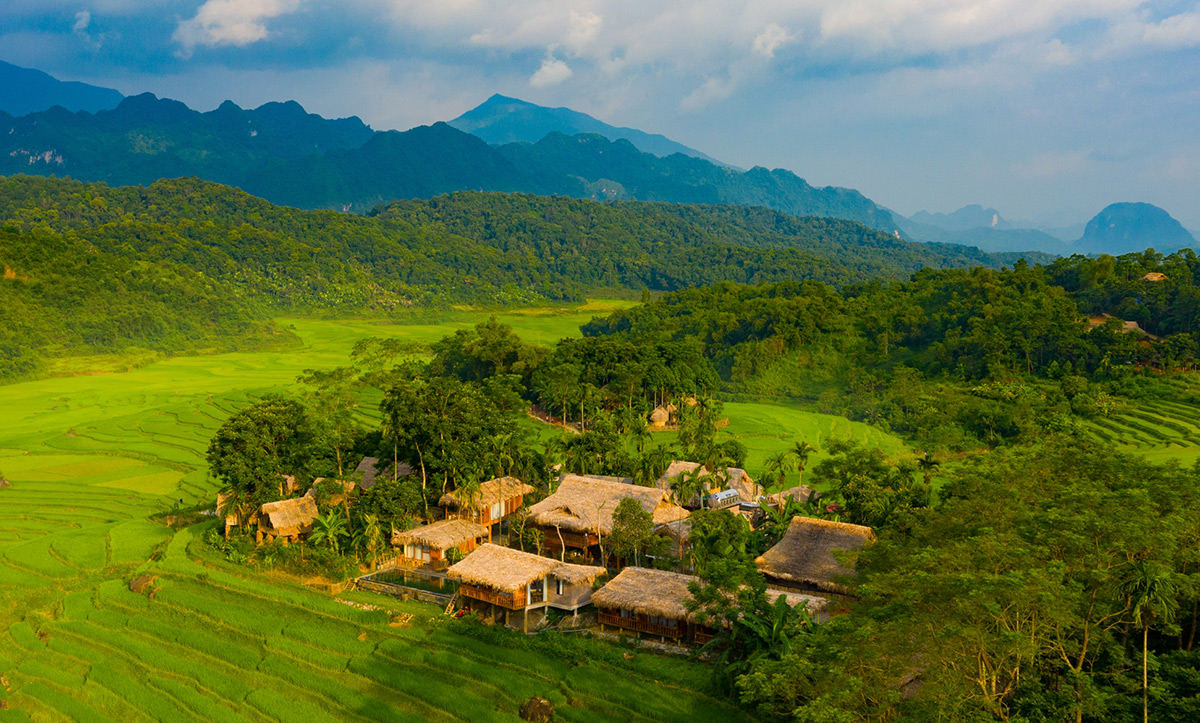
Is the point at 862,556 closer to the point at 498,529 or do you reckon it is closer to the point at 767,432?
the point at 498,529

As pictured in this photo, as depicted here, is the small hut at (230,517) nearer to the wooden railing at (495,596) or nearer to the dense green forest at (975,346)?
the wooden railing at (495,596)

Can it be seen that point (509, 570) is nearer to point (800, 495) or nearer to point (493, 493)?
point (493, 493)

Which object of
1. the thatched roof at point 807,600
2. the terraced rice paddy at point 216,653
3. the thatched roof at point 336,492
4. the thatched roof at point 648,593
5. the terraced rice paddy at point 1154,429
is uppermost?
the terraced rice paddy at point 1154,429

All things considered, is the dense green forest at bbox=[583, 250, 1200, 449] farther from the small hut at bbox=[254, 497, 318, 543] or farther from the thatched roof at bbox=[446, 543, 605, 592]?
the small hut at bbox=[254, 497, 318, 543]

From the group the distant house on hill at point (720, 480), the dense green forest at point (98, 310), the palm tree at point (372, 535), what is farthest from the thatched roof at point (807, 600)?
the dense green forest at point (98, 310)

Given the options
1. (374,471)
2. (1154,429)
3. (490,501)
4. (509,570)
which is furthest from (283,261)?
(1154,429)

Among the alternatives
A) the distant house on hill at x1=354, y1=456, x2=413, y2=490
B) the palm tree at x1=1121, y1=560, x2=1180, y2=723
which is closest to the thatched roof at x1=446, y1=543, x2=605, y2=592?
the distant house on hill at x1=354, y1=456, x2=413, y2=490
